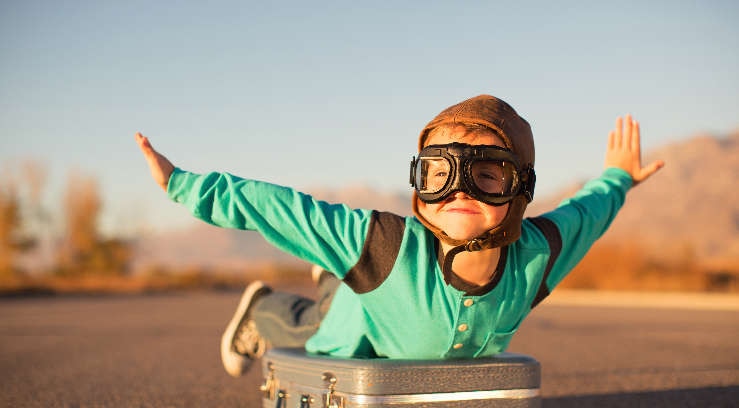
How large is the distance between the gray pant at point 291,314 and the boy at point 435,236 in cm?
73

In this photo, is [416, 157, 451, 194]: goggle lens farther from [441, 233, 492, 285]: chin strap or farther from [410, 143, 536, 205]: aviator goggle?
[441, 233, 492, 285]: chin strap

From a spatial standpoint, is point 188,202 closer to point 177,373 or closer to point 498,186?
point 498,186

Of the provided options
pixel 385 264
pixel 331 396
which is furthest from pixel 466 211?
pixel 331 396

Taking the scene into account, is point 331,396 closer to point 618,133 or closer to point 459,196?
point 459,196

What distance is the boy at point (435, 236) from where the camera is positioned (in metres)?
2.40

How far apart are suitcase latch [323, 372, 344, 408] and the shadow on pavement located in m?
1.81

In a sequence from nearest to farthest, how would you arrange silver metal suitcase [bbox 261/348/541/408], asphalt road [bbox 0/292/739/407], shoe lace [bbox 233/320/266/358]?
silver metal suitcase [bbox 261/348/541/408] < asphalt road [bbox 0/292/739/407] < shoe lace [bbox 233/320/266/358]

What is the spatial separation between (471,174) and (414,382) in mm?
694

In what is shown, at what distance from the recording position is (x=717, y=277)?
21.1 meters

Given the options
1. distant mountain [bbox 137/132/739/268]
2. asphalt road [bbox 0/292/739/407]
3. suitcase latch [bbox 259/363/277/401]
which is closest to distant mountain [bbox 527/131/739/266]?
distant mountain [bbox 137/132/739/268]

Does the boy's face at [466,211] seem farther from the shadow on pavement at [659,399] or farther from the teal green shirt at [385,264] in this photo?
the shadow on pavement at [659,399]

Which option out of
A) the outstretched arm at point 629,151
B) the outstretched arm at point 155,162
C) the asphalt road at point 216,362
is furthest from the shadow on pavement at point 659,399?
the outstretched arm at point 155,162

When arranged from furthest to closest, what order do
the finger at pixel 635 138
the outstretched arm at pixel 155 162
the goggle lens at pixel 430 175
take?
the finger at pixel 635 138 → the outstretched arm at pixel 155 162 → the goggle lens at pixel 430 175

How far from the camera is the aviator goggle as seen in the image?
7.68ft
